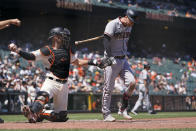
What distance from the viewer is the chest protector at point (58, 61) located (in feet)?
24.2

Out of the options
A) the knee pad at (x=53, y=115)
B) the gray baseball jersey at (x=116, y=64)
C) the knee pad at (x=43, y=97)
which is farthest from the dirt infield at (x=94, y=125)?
the gray baseball jersey at (x=116, y=64)

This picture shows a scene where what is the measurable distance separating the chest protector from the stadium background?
10.4m

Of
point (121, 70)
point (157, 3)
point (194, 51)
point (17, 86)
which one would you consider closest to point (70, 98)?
point (17, 86)

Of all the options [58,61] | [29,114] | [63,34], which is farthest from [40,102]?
[63,34]

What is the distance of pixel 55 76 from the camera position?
7.38 metres

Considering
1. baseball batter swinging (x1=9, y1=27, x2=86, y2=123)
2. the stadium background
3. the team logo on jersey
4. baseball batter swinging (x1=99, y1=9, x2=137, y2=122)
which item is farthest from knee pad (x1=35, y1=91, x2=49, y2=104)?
the stadium background

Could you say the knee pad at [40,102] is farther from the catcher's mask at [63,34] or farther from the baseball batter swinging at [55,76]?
the catcher's mask at [63,34]

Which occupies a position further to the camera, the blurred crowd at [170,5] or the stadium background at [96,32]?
the blurred crowd at [170,5]

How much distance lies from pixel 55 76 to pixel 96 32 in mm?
25212

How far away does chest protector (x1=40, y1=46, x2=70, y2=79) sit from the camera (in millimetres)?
7363

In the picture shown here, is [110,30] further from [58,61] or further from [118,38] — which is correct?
[58,61]

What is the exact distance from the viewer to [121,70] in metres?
8.98

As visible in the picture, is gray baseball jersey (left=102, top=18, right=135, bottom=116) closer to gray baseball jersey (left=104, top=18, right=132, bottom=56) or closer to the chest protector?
gray baseball jersey (left=104, top=18, right=132, bottom=56)

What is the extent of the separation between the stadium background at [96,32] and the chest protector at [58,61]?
10359 millimetres
